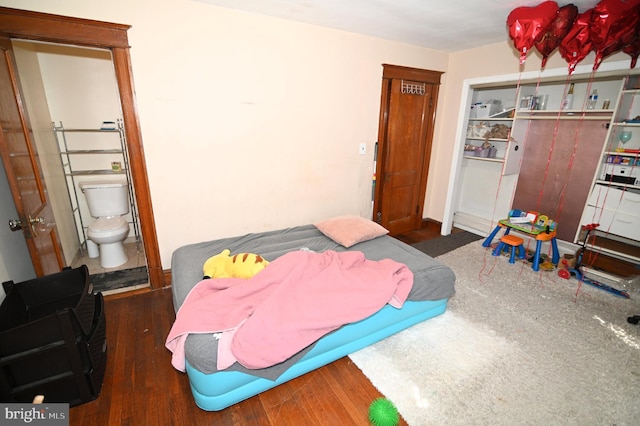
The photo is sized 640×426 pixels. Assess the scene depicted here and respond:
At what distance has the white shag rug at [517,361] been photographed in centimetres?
156

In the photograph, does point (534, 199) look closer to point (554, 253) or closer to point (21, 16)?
point (554, 253)

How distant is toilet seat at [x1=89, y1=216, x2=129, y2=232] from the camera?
2834mm

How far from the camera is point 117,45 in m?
2.05

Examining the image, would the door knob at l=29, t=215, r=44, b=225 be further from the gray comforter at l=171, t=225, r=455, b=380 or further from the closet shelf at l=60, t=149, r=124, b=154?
the closet shelf at l=60, t=149, r=124, b=154

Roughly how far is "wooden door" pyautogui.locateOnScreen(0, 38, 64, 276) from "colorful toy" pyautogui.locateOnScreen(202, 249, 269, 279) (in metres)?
1.01

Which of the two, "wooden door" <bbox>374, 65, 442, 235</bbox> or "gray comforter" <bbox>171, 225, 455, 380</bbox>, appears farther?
"wooden door" <bbox>374, 65, 442, 235</bbox>

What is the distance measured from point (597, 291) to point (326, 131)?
3070 mm

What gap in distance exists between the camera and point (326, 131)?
310cm

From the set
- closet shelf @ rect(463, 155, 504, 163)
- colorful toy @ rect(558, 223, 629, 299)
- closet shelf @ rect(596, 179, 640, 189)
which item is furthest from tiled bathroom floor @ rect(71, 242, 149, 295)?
closet shelf @ rect(596, 179, 640, 189)

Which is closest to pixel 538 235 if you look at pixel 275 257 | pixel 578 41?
pixel 578 41

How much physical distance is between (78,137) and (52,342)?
2648 millimetres

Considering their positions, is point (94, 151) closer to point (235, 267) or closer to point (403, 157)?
point (235, 267)

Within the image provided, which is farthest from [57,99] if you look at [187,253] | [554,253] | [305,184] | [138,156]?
[554,253]

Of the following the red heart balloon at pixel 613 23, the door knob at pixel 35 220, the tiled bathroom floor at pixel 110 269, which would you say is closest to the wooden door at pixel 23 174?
the door knob at pixel 35 220
